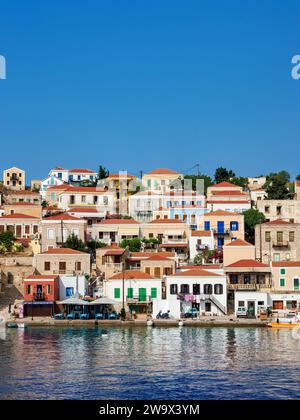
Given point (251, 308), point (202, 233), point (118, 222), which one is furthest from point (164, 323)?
point (118, 222)

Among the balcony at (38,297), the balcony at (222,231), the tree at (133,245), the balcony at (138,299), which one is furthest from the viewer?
the balcony at (222,231)

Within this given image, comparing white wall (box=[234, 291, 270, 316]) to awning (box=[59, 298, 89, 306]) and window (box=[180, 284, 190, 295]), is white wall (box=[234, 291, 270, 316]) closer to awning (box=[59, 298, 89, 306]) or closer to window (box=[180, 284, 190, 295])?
window (box=[180, 284, 190, 295])

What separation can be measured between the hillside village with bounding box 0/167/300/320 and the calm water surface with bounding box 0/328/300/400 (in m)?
6.82

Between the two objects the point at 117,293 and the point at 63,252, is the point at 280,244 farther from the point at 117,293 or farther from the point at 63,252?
the point at 63,252

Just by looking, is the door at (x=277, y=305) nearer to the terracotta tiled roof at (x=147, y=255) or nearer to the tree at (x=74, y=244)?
the terracotta tiled roof at (x=147, y=255)

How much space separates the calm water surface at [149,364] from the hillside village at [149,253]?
682 cm

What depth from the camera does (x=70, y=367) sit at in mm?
31828

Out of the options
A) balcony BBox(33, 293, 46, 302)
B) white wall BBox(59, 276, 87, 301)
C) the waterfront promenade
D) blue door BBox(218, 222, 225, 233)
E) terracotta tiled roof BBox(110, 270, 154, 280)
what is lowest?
the waterfront promenade

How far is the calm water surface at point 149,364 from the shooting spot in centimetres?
2691

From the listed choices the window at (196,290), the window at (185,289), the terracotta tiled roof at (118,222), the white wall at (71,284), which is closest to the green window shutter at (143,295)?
the window at (185,289)

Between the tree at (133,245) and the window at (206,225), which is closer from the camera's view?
the tree at (133,245)

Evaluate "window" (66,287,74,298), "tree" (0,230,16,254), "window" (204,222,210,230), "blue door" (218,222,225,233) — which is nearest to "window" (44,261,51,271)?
"window" (66,287,74,298)

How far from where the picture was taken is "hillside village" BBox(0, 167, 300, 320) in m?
52.2
